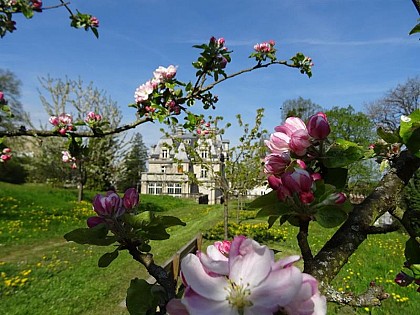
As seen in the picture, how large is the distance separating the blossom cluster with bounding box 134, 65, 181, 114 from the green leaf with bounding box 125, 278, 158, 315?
1920 millimetres

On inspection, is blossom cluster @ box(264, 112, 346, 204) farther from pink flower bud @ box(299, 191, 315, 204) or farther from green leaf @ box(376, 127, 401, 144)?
green leaf @ box(376, 127, 401, 144)

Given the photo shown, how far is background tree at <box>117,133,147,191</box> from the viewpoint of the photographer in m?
22.2

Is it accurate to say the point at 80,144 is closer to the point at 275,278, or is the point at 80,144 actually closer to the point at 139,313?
the point at 139,313

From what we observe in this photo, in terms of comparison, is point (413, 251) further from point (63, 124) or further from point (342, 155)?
point (63, 124)

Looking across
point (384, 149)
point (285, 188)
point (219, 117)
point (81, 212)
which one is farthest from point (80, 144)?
point (81, 212)

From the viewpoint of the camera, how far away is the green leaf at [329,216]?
57 cm

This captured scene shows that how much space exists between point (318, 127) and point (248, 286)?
0.36 metres

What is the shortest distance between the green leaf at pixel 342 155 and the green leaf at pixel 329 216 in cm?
11

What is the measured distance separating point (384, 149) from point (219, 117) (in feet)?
27.2

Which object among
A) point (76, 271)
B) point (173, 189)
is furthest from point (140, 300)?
point (173, 189)

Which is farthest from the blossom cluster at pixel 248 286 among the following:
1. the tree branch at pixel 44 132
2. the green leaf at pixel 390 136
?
the tree branch at pixel 44 132

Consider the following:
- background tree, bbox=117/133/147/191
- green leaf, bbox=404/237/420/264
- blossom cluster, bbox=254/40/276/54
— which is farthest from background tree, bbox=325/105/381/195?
green leaf, bbox=404/237/420/264

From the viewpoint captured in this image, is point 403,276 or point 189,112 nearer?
point 403,276

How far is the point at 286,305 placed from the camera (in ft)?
1.35
